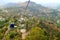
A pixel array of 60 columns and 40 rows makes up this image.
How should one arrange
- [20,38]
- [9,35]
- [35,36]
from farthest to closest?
[9,35]
[20,38]
[35,36]

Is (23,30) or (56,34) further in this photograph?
(23,30)

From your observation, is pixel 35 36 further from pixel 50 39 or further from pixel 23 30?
pixel 23 30

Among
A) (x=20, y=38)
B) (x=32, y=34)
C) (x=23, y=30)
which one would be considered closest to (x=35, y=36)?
(x=32, y=34)

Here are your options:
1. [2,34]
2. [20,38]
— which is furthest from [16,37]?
[2,34]

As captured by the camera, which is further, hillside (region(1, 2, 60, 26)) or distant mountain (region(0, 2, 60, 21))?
distant mountain (region(0, 2, 60, 21))

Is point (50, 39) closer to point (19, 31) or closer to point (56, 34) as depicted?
point (56, 34)

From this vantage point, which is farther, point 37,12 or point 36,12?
point 36,12

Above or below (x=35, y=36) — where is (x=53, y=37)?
below

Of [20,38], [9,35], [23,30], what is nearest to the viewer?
[20,38]

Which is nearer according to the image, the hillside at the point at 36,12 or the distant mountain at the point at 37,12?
the hillside at the point at 36,12

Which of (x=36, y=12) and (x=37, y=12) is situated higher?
(x=37, y=12)
